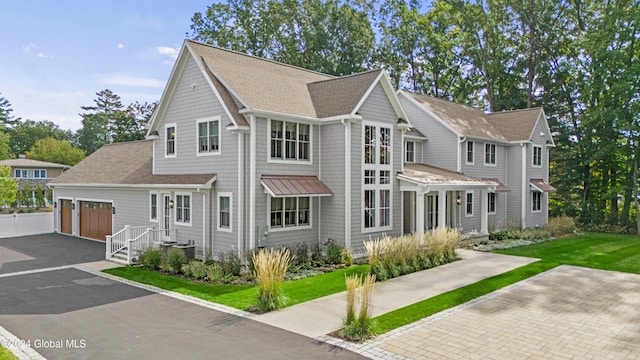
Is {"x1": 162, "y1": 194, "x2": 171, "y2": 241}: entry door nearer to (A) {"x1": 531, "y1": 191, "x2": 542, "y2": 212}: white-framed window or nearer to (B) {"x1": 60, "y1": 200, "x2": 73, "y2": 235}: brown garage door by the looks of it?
(B) {"x1": 60, "y1": 200, "x2": 73, "y2": 235}: brown garage door

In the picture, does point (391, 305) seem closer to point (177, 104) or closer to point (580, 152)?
point (177, 104)

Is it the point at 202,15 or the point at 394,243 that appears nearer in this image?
the point at 394,243

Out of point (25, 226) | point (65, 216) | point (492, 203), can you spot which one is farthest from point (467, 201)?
point (25, 226)

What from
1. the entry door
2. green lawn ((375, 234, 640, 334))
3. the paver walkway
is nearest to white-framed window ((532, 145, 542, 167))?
green lawn ((375, 234, 640, 334))

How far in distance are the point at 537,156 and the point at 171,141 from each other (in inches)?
914

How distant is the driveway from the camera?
776cm

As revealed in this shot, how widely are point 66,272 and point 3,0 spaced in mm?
8781

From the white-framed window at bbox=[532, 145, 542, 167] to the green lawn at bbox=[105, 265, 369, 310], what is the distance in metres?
18.9

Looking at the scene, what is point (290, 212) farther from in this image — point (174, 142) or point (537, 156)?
point (537, 156)

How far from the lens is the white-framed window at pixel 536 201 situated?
28056 mm

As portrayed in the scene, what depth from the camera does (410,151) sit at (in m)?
24.2

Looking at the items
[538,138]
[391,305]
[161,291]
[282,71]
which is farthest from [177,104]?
[538,138]

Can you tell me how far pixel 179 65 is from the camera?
17.2m

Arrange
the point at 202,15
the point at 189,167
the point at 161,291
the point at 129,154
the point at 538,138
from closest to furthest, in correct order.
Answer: the point at 161,291 → the point at 189,167 → the point at 129,154 → the point at 538,138 → the point at 202,15
